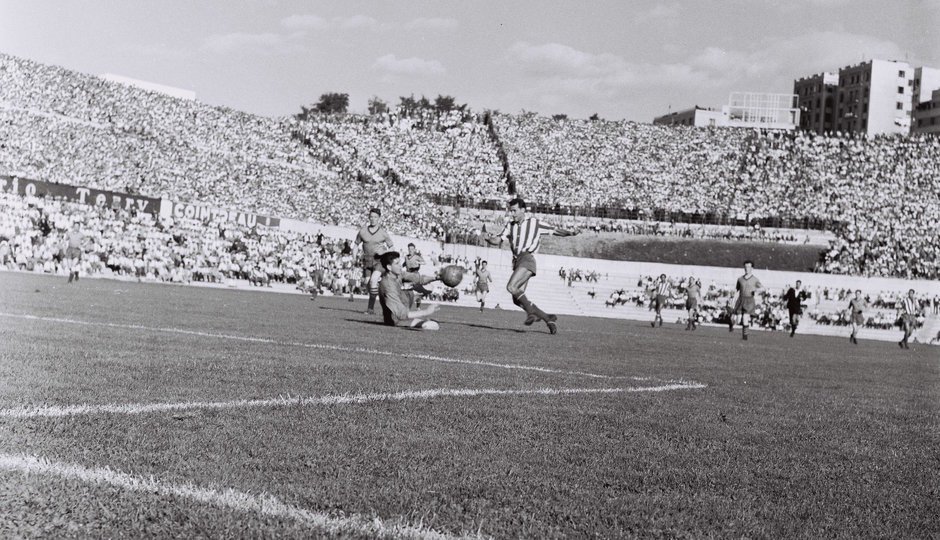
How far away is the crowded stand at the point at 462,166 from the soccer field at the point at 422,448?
116 feet

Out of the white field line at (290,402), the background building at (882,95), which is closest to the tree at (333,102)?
the background building at (882,95)

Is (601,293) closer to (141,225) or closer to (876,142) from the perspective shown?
(141,225)

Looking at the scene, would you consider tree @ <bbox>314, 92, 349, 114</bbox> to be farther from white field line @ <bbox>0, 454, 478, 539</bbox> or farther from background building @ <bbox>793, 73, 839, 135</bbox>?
white field line @ <bbox>0, 454, 478, 539</bbox>

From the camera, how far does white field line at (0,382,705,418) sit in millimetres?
4613

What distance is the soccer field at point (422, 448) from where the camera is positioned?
10.4 feet

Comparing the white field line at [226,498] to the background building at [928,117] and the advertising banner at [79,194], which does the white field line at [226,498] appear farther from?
the background building at [928,117]

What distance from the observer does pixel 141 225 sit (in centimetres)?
3650

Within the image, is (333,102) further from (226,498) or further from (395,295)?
(226,498)

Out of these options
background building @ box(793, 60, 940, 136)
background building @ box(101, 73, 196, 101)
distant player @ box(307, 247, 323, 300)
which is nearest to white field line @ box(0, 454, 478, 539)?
distant player @ box(307, 247, 323, 300)

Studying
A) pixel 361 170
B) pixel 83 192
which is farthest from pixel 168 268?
pixel 361 170

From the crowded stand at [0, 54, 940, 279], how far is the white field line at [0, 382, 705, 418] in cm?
3623

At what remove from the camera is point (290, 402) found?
18.0ft

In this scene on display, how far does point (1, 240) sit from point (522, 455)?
2887cm

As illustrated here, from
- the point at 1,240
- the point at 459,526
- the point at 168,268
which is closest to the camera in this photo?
the point at 459,526
